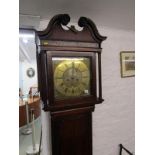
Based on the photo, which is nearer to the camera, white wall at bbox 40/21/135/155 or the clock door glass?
the clock door glass

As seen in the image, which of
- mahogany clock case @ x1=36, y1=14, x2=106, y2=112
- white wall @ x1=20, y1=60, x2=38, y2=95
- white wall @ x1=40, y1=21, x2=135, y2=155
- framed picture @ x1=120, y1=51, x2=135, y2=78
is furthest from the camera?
framed picture @ x1=120, y1=51, x2=135, y2=78

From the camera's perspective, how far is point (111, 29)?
1885 mm

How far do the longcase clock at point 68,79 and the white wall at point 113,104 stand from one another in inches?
18.3

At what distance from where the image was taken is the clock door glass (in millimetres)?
1294

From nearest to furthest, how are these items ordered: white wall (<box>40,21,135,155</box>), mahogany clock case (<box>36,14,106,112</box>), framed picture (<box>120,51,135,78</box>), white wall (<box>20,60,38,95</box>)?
mahogany clock case (<box>36,14,106,112</box>), white wall (<box>20,60,38,95</box>), white wall (<box>40,21,135,155</box>), framed picture (<box>120,51,135,78</box>)

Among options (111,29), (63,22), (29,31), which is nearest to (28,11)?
(29,31)

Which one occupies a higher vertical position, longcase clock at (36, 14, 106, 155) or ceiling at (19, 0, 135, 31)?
ceiling at (19, 0, 135, 31)

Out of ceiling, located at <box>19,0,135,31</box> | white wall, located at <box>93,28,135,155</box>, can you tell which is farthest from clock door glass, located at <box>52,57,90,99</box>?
white wall, located at <box>93,28,135,155</box>

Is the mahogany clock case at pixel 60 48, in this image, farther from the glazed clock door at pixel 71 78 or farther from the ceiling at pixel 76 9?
the ceiling at pixel 76 9

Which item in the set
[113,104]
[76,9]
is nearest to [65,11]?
[76,9]

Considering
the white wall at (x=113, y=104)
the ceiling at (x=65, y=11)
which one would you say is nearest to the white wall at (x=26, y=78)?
the ceiling at (x=65, y=11)

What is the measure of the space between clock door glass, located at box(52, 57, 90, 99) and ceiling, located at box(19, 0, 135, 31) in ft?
1.32

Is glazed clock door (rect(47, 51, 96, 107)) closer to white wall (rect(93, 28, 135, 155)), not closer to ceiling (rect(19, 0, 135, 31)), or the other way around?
ceiling (rect(19, 0, 135, 31))
